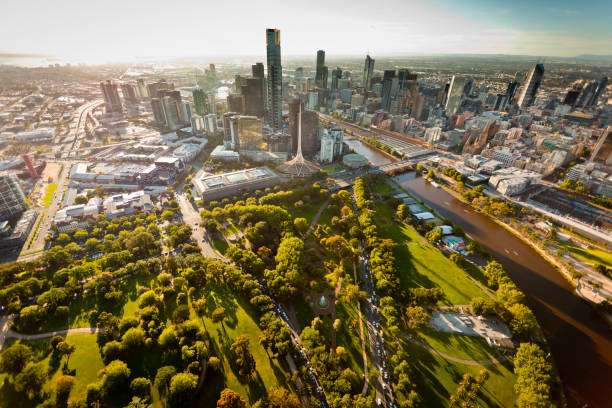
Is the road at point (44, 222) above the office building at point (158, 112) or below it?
below

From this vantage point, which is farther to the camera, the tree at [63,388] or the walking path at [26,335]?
the walking path at [26,335]

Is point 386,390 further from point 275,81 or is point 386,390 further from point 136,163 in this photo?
point 275,81

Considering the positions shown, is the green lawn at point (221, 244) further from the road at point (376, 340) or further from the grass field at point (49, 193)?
the grass field at point (49, 193)

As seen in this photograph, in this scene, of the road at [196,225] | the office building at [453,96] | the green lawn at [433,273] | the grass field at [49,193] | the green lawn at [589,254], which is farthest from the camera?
the office building at [453,96]

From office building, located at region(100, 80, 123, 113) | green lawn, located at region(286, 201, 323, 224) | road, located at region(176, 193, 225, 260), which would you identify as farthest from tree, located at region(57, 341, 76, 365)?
office building, located at region(100, 80, 123, 113)

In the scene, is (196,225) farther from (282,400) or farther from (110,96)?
(110,96)

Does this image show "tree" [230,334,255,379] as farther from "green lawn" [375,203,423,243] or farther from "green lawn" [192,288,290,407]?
"green lawn" [375,203,423,243]

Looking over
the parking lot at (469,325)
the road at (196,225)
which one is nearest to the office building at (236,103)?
the road at (196,225)
